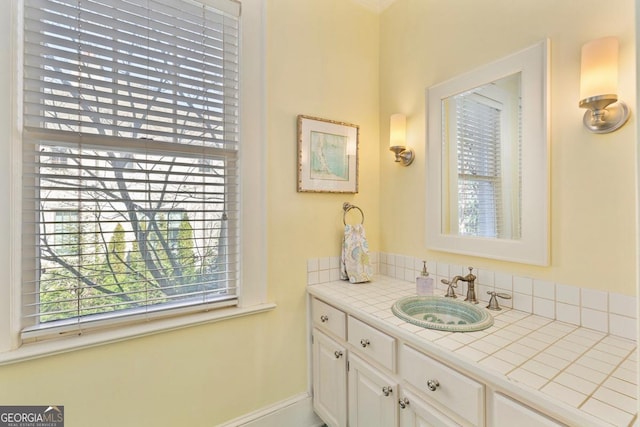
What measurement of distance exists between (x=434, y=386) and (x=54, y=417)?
4.87ft

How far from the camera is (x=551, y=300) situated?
120cm

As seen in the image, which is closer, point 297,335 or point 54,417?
point 54,417

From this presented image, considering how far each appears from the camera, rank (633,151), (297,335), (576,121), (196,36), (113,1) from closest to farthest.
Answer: (633,151) → (576,121) → (113,1) → (196,36) → (297,335)

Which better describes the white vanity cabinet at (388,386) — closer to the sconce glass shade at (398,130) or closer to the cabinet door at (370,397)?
the cabinet door at (370,397)

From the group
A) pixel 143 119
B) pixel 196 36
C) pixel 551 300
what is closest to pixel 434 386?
pixel 551 300

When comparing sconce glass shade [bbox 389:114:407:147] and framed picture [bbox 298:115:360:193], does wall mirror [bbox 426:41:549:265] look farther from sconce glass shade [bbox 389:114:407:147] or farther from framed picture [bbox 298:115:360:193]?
framed picture [bbox 298:115:360:193]

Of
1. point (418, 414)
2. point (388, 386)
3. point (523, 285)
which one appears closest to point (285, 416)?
point (388, 386)

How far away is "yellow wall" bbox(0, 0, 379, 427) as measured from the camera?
1.20 m

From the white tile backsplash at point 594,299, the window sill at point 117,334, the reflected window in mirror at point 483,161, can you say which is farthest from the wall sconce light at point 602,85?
the window sill at point 117,334

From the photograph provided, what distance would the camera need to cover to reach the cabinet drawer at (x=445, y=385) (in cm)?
88

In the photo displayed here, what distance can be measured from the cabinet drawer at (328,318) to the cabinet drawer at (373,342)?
0.06 meters

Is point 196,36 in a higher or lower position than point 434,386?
higher

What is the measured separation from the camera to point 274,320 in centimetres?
164

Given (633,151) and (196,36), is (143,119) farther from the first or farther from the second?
(633,151)
